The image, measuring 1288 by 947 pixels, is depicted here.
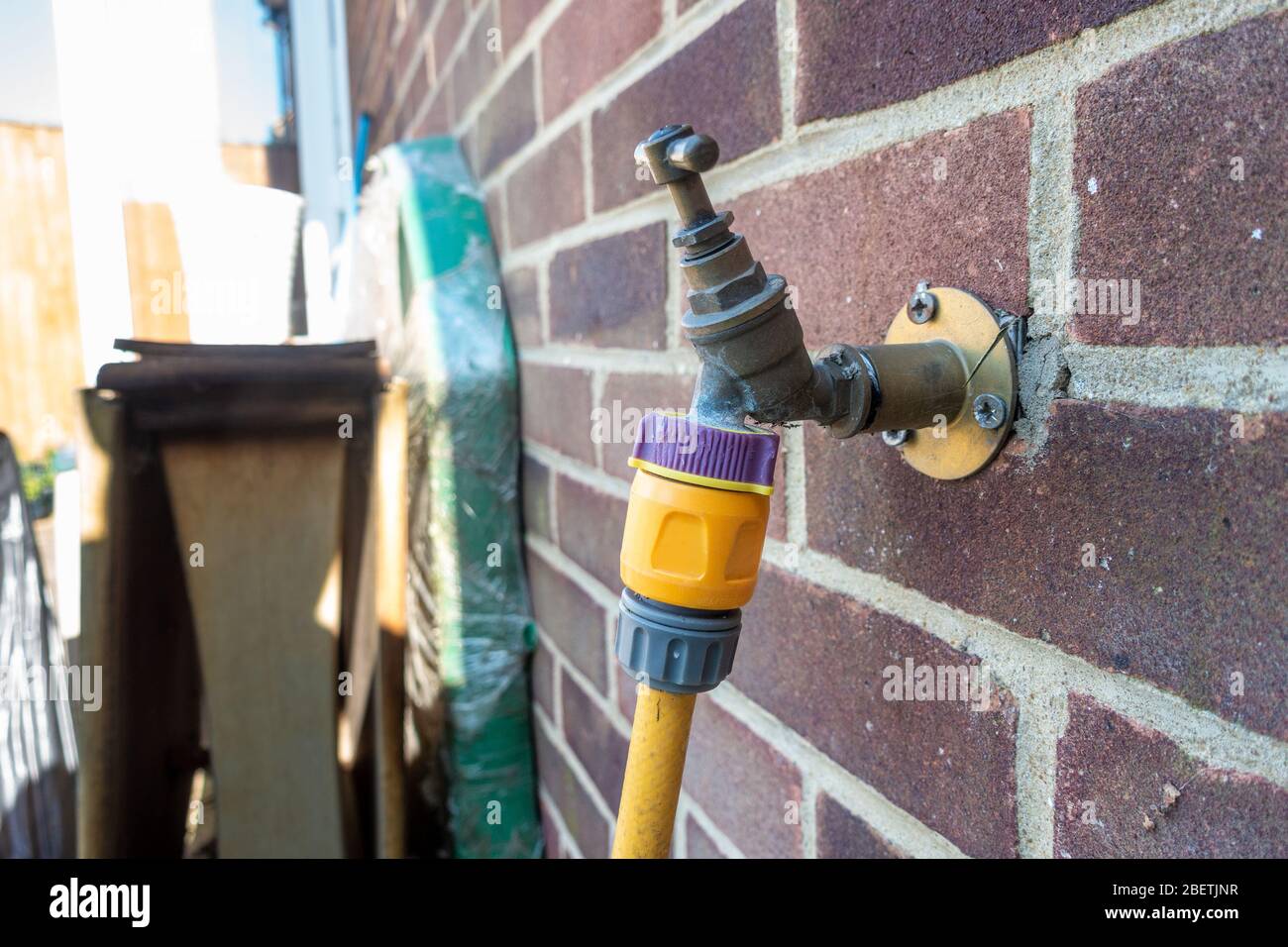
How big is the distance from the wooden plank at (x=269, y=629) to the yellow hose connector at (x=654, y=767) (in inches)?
25.8

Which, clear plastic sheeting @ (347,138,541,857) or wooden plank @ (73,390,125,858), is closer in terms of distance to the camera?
wooden plank @ (73,390,125,858)

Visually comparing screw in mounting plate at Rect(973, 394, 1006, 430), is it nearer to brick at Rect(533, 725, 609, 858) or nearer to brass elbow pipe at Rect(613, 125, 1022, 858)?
brass elbow pipe at Rect(613, 125, 1022, 858)

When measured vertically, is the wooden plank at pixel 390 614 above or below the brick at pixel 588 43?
below

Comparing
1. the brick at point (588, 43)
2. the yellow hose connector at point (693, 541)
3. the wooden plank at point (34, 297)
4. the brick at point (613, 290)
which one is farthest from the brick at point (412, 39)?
the wooden plank at point (34, 297)

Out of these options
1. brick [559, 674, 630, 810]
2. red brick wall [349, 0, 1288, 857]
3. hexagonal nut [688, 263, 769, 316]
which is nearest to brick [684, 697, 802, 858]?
red brick wall [349, 0, 1288, 857]

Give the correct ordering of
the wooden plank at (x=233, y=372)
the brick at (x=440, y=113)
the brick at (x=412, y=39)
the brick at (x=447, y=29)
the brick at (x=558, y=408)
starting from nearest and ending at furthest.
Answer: the wooden plank at (x=233, y=372) < the brick at (x=558, y=408) < the brick at (x=447, y=29) < the brick at (x=440, y=113) < the brick at (x=412, y=39)

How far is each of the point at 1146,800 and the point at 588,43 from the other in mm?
760

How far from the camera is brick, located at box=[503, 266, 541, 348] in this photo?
3.59 ft

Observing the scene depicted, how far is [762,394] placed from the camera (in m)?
0.37

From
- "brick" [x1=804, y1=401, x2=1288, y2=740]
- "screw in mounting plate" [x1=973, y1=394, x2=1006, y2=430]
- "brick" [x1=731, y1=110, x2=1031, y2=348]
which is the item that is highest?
"brick" [x1=731, y1=110, x2=1031, y2=348]

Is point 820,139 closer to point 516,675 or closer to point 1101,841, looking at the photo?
point 1101,841

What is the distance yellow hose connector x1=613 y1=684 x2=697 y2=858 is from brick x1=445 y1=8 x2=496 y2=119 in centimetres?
85

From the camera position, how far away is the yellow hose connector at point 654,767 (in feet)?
1.31

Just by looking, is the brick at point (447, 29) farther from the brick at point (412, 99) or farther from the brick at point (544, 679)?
the brick at point (544, 679)
